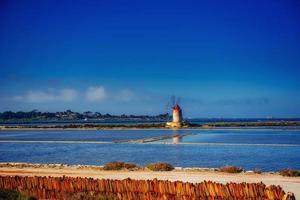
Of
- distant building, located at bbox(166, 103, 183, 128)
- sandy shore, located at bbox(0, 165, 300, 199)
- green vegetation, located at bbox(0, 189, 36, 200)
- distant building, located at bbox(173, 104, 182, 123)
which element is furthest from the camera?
distant building, located at bbox(166, 103, 183, 128)

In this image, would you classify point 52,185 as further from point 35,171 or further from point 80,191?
point 35,171

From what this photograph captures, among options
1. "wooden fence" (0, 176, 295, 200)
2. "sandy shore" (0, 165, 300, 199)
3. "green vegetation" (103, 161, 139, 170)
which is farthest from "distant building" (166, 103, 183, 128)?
"wooden fence" (0, 176, 295, 200)

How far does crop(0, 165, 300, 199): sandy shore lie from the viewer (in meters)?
15.0

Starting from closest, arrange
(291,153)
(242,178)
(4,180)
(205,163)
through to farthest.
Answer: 1. (4,180)
2. (242,178)
3. (205,163)
4. (291,153)

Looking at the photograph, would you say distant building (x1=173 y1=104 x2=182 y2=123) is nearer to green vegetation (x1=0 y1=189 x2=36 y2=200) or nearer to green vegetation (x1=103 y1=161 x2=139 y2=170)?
green vegetation (x1=103 y1=161 x2=139 y2=170)

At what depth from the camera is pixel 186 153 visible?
27531 millimetres

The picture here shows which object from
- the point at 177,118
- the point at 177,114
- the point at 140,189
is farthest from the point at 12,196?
the point at 177,118

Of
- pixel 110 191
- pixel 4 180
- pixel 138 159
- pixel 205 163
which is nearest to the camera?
pixel 110 191

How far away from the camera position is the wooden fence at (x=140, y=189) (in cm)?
1130

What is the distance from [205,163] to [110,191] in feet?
34.4

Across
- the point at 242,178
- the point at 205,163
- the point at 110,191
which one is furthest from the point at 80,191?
the point at 205,163

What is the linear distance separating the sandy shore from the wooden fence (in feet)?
8.42

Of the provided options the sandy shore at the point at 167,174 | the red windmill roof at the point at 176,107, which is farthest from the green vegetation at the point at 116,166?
the red windmill roof at the point at 176,107

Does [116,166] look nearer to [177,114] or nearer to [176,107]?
[176,107]
